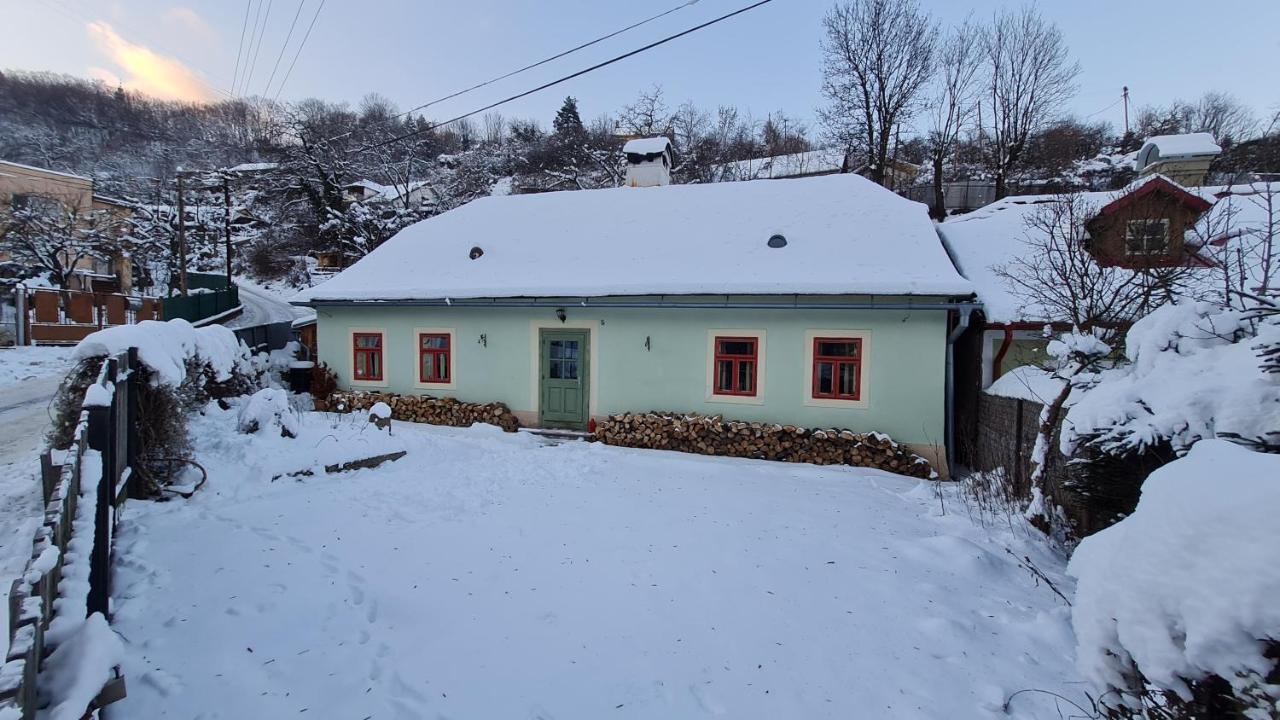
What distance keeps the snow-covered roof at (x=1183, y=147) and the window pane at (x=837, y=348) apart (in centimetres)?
869

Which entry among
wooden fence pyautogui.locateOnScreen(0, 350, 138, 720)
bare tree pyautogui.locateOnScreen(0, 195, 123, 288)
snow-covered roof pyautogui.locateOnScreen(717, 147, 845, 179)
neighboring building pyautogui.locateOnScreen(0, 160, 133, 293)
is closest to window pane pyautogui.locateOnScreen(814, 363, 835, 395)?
Answer: wooden fence pyautogui.locateOnScreen(0, 350, 138, 720)

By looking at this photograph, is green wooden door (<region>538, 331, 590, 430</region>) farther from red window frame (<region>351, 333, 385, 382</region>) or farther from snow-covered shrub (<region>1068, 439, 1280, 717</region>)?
snow-covered shrub (<region>1068, 439, 1280, 717</region>)

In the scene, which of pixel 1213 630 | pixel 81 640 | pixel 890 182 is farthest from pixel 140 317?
pixel 890 182

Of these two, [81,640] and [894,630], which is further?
[894,630]

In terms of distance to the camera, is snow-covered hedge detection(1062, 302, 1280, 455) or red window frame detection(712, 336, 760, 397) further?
red window frame detection(712, 336, 760, 397)

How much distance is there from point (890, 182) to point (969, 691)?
2061cm

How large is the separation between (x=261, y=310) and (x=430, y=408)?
1974 cm

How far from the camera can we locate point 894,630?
11.3 feet

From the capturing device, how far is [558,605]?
3.67m

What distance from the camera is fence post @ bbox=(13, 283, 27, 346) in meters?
13.3

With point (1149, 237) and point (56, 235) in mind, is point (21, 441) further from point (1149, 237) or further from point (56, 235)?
point (56, 235)

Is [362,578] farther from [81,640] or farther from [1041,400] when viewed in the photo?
[1041,400]

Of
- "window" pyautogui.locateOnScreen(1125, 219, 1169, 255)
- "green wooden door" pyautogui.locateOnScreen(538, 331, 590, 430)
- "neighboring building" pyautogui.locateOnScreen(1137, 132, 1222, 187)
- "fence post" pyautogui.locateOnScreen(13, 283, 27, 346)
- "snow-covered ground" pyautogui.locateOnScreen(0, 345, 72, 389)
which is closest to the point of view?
"window" pyautogui.locateOnScreen(1125, 219, 1169, 255)

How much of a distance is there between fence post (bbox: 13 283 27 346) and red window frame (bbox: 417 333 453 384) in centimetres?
1115
